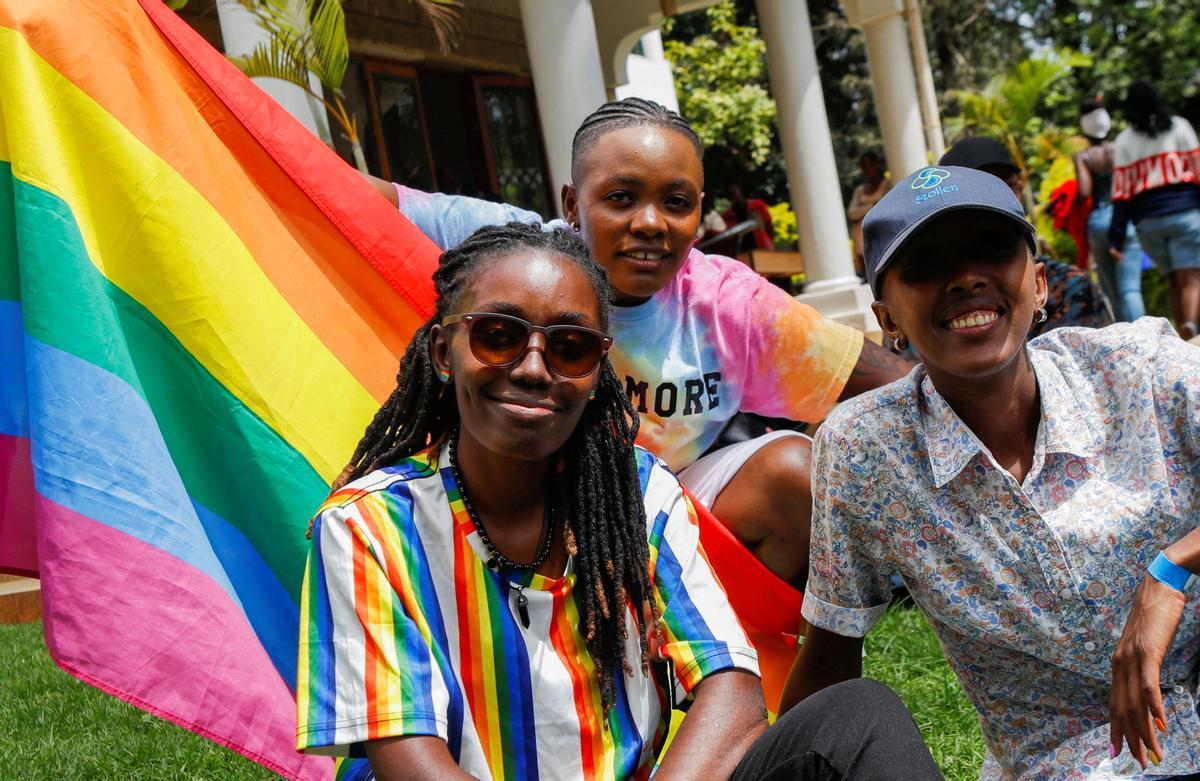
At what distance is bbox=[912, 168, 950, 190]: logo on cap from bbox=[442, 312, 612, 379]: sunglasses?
611 millimetres

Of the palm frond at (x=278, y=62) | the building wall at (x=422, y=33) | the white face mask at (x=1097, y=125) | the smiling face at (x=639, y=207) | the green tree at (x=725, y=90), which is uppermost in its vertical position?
the green tree at (x=725, y=90)

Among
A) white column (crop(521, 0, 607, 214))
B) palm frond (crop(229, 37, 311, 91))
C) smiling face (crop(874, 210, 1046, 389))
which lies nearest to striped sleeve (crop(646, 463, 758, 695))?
smiling face (crop(874, 210, 1046, 389))

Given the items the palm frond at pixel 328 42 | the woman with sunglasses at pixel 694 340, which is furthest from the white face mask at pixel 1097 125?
the woman with sunglasses at pixel 694 340

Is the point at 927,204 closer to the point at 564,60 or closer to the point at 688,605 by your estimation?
the point at 688,605

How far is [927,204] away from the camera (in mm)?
2260

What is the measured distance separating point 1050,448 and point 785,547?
1212mm

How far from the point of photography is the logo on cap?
2297 mm

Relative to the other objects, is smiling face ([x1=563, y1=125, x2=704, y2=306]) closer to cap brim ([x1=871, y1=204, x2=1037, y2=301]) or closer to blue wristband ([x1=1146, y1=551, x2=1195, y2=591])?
cap brim ([x1=871, y1=204, x2=1037, y2=301])

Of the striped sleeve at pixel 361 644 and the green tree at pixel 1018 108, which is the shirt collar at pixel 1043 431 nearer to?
the striped sleeve at pixel 361 644

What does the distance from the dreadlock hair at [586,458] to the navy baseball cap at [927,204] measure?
51cm

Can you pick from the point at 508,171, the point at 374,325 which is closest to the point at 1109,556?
the point at 374,325

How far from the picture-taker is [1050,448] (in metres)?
2.28

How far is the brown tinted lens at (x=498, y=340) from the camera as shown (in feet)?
7.59

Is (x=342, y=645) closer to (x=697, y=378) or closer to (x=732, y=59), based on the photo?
(x=697, y=378)
